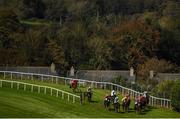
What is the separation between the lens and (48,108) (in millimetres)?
33875

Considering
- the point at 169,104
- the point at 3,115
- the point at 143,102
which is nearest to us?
the point at 3,115

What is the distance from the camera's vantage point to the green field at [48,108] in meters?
31.8

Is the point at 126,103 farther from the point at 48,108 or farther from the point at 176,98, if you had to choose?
the point at 48,108

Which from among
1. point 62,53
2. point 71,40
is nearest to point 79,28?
point 71,40

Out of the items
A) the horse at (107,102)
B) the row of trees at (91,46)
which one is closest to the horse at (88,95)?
the horse at (107,102)

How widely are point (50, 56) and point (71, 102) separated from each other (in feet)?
174

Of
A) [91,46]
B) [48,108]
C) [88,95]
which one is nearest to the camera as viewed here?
[48,108]

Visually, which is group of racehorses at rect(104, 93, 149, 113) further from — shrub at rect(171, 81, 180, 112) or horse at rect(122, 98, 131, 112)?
shrub at rect(171, 81, 180, 112)

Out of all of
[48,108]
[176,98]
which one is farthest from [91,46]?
[48,108]

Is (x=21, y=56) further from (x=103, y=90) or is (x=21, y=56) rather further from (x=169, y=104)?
(x=169, y=104)

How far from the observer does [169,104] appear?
1608 inches

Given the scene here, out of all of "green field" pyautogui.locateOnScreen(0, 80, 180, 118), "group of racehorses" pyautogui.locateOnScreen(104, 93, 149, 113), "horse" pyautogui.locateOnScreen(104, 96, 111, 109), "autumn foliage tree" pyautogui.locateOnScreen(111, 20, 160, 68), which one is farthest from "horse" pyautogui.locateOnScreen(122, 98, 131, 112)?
"autumn foliage tree" pyautogui.locateOnScreen(111, 20, 160, 68)

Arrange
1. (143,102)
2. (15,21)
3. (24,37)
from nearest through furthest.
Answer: (143,102)
(24,37)
(15,21)

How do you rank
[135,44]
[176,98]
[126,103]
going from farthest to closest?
[135,44], [176,98], [126,103]
